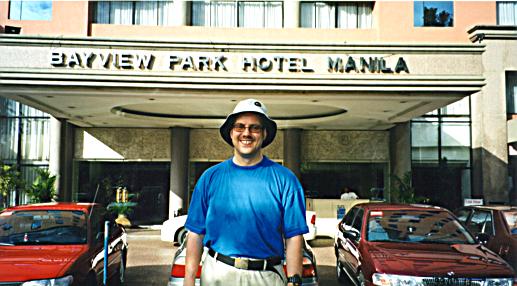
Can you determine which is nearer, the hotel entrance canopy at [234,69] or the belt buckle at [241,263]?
the belt buckle at [241,263]

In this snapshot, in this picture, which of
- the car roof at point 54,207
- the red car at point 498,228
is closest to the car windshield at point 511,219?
the red car at point 498,228

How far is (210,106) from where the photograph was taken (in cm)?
1381

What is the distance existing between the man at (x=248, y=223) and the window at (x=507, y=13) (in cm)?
1712

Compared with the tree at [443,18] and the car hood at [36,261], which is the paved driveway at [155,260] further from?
the tree at [443,18]

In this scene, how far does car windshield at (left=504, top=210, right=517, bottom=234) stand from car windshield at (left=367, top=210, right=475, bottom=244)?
1523 millimetres

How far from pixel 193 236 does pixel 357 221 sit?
5073mm

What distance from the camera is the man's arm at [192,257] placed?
10.3 feet

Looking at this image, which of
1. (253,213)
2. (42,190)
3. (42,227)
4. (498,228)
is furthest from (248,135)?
(42,190)

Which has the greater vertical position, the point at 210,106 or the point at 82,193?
the point at 210,106

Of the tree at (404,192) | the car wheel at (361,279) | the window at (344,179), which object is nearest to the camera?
the car wheel at (361,279)

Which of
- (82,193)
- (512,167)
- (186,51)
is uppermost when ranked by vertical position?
(186,51)

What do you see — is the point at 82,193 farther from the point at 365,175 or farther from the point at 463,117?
the point at 463,117

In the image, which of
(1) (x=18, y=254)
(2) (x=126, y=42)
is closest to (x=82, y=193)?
(2) (x=126, y=42)

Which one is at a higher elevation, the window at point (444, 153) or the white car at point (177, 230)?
the window at point (444, 153)
